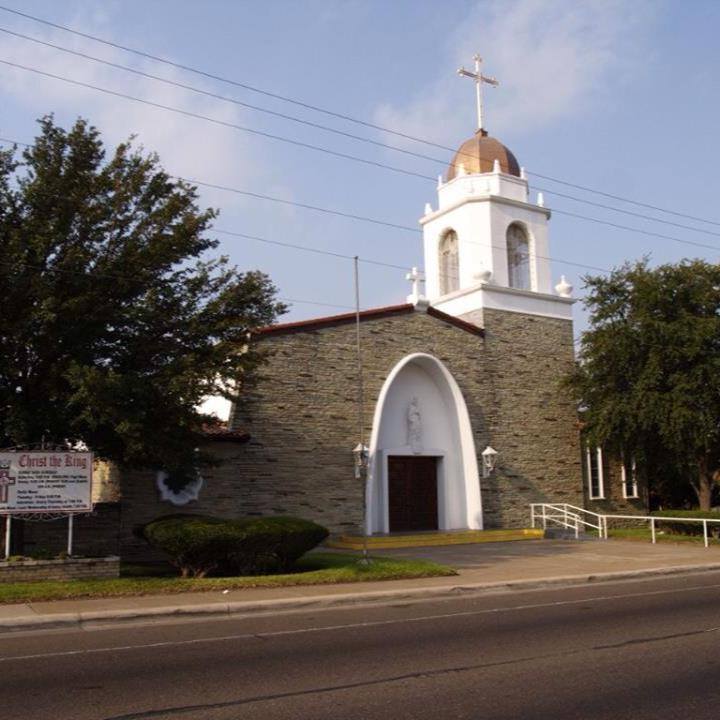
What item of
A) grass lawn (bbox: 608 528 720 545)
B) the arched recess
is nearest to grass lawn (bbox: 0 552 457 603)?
grass lawn (bbox: 608 528 720 545)

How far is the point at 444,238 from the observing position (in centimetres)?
3119

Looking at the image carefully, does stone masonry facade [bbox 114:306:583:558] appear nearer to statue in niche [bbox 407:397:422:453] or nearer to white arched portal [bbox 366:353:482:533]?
white arched portal [bbox 366:353:482:533]

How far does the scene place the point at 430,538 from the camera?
23750 millimetres

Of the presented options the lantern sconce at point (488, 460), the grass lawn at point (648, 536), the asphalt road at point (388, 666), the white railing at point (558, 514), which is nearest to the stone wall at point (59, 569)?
the asphalt road at point (388, 666)

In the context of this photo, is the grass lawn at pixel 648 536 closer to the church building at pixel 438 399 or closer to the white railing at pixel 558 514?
the white railing at pixel 558 514

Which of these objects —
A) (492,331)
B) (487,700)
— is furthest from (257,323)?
(492,331)

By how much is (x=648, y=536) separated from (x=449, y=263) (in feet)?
39.6

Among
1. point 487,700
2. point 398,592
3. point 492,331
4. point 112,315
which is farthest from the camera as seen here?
point 492,331

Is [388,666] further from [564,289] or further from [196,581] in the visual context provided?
[564,289]

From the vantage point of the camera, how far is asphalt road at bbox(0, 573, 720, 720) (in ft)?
21.3

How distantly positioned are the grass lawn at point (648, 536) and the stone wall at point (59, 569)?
16.5 m

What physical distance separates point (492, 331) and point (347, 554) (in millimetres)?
11112

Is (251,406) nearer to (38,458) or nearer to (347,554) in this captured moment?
(347,554)

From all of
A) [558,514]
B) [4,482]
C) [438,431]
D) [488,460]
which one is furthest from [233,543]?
[558,514]
